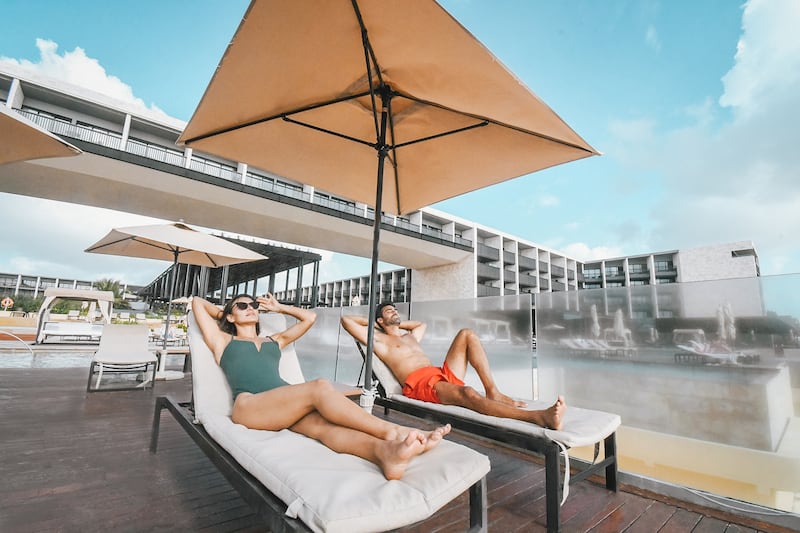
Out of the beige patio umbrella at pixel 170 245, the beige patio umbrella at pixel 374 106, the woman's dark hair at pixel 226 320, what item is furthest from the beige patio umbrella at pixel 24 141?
the beige patio umbrella at pixel 170 245

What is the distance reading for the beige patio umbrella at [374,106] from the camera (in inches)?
62.9

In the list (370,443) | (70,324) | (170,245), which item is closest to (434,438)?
(370,443)

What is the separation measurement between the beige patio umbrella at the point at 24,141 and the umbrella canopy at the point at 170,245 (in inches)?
75.0

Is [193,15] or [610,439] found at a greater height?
[193,15]

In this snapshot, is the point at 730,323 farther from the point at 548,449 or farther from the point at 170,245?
the point at 170,245

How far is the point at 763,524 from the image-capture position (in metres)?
1.84

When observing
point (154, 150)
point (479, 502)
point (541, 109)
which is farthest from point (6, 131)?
point (154, 150)

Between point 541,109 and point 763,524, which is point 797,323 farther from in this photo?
point 541,109

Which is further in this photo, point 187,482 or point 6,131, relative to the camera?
point 6,131

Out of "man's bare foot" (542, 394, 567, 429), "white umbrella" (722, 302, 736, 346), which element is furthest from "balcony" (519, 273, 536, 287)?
"man's bare foot" (542, 394, 567, 429)

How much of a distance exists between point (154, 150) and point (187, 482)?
12470mm

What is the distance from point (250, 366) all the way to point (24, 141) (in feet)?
6.91

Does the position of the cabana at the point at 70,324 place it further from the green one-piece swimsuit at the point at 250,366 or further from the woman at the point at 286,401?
the green one-piece swimsuit at the point at 250,366

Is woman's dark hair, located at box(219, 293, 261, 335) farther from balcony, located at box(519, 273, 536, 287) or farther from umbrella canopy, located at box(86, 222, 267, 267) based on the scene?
balcony, located at box(519, 273, 536, 287)
